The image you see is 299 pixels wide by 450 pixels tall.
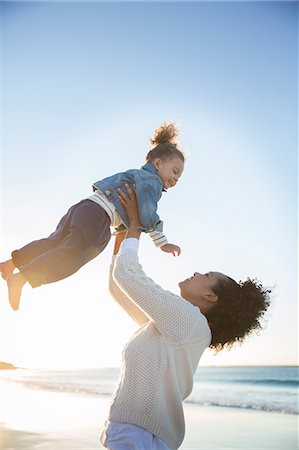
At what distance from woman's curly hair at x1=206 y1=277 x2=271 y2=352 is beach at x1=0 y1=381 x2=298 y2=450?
3.01m

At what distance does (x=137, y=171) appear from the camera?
266 cm

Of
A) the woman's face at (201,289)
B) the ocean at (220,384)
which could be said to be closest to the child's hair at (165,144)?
the woman's face at (201,289)

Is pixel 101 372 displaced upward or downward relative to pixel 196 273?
upward

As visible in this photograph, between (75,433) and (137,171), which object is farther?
(75,433)

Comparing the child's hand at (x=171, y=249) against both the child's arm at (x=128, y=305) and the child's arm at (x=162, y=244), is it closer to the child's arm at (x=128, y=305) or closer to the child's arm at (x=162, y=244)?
the child's arm at (x=162, y=244)

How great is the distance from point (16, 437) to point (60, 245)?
3195 mm

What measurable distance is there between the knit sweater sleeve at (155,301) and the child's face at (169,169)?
2.64 feet

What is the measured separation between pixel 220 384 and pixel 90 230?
1391cm

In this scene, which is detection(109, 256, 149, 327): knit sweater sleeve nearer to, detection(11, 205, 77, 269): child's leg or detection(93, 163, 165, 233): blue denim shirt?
detection(93, 163, 165, 233): blue denim shirt

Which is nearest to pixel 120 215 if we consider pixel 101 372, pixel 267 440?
pixel 267 440

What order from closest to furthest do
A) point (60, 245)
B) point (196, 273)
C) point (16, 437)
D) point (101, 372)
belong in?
1. point (196, 273)
2. point (60, 245)
3. point (16, 437)
4. point (101, 372)

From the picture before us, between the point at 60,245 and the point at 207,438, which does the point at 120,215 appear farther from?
the point at 207,438

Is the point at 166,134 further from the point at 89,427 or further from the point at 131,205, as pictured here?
the point at 89,427

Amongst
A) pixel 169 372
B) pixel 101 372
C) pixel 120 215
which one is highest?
pixel 101 372
